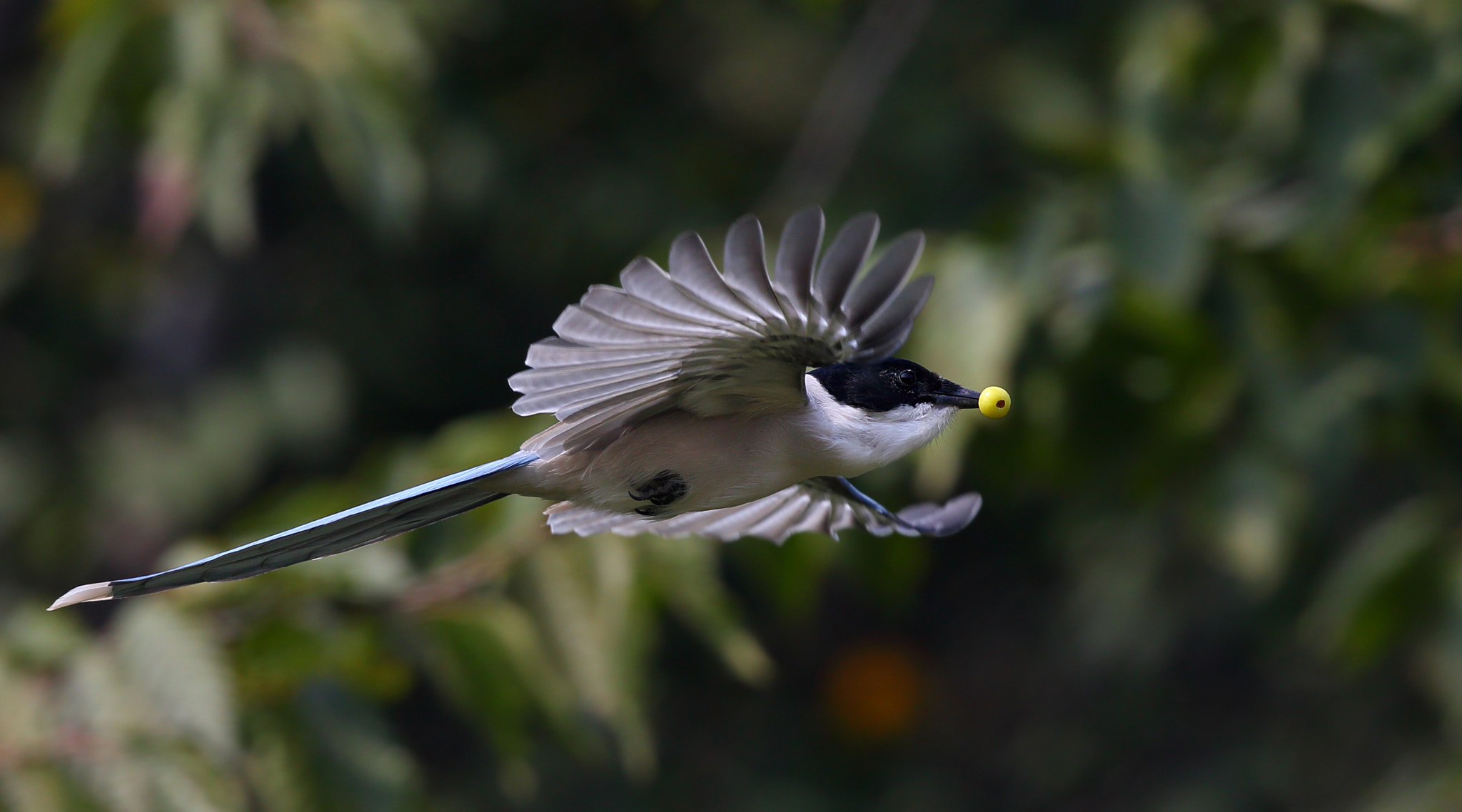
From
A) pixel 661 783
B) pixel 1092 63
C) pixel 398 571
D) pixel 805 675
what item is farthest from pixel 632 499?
pixel 805 675

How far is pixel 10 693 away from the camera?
2830mm

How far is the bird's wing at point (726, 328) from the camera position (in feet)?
6.05

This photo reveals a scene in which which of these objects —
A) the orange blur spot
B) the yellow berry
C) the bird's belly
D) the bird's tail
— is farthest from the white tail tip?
the orange blur spot

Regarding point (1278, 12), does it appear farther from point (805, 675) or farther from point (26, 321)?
point (26, 321)

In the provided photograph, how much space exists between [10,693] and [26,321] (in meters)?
4.00

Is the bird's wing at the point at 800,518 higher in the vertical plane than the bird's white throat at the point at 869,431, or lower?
lower

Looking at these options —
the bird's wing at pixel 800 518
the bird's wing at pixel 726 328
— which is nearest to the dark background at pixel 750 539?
the bird's wing at pixel 800 518

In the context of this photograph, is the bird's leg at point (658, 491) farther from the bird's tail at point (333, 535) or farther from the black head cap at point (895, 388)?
the black head cap at point (895, 388)

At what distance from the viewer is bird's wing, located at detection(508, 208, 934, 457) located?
1845 mm

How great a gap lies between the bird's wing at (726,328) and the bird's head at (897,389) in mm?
106

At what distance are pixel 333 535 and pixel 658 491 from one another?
44 cm

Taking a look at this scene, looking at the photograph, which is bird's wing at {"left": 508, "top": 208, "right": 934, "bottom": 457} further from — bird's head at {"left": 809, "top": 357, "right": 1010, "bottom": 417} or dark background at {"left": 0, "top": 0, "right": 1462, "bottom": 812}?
dark background at {"left": 0, "top": 0, "right": 1462, "bottom": 812}

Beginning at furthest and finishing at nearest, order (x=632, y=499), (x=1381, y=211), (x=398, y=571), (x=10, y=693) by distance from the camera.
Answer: (x=1381, y=211), (x=398, y=571), (x=10, y=693), (x=632, y=499)

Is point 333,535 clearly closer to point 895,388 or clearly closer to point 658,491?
point 658,491
